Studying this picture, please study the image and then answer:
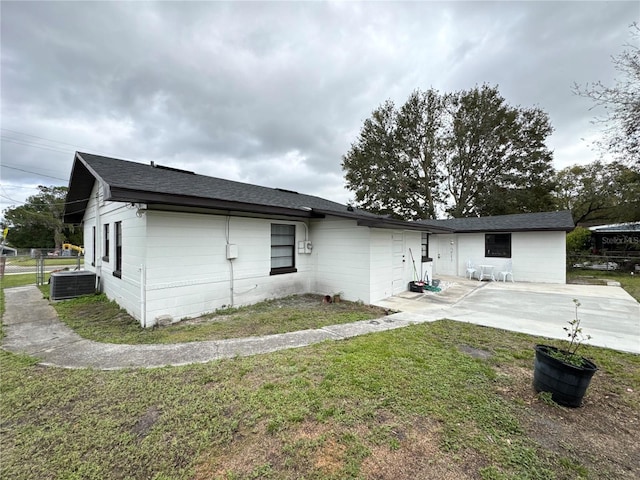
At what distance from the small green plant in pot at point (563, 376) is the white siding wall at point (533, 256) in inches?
444

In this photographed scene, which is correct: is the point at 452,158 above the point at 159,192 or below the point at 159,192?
above

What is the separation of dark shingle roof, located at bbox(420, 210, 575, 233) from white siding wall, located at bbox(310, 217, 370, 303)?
14.7 feet

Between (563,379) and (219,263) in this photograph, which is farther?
(219,263)

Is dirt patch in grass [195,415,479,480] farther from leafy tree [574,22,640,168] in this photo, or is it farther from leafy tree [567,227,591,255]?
leafy tree [567,227,591,255]

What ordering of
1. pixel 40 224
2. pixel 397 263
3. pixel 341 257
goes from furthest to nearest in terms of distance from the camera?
pixel 40 224 → pixel 397 263 → pixel 341 257

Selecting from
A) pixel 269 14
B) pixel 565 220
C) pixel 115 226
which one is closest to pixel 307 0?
pixel 269 14

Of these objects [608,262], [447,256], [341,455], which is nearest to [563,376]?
[341,455]

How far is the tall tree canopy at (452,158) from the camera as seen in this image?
2088cm

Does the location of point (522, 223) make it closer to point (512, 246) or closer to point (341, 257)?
point (512, 246)

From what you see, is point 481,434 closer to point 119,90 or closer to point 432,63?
point 432,63

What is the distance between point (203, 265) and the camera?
19.8ft

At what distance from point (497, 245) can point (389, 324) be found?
33.8 ft

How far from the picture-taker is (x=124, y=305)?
20.6ft

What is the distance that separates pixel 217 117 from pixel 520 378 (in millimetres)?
13090
